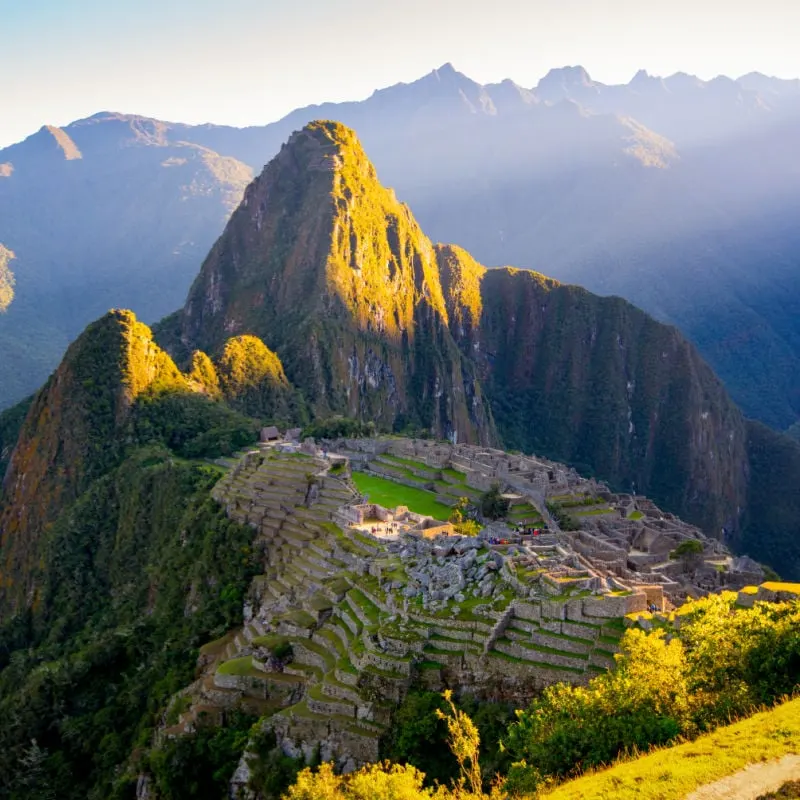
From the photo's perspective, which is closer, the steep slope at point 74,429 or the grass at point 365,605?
the grass at point 365,605

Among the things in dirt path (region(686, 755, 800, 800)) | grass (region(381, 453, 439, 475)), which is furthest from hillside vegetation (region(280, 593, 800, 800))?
→ grass (region(381, 453, 439, 475))

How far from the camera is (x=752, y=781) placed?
594 inches

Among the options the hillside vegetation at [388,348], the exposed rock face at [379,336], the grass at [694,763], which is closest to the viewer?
the grass at [694,763]

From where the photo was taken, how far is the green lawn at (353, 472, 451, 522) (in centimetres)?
5081

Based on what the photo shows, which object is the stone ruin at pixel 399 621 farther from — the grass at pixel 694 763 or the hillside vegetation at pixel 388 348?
the hillside vegetation at pixel 388 348

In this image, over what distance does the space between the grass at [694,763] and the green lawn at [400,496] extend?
101 feet

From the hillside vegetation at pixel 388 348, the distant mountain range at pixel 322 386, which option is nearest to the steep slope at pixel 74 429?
the distant mountain range at pixel 322 386

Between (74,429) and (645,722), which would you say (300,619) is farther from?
(74,429)

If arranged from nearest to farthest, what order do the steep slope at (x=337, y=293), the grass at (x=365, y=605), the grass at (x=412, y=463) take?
1. the grass at (x=365, y=605)
2. the grass at (x=412, y=463)
3. the steep slope at (x=337, y=293)

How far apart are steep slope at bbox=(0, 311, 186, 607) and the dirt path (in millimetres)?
76272

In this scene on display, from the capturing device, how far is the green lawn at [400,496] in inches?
2000

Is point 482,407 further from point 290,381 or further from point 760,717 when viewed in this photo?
point 760,717

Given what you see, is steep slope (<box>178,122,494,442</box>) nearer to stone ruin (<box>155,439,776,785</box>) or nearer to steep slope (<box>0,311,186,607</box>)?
steep slope (<box>0,311,186,607</box>)

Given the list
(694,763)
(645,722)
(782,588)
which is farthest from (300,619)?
(694,763)
